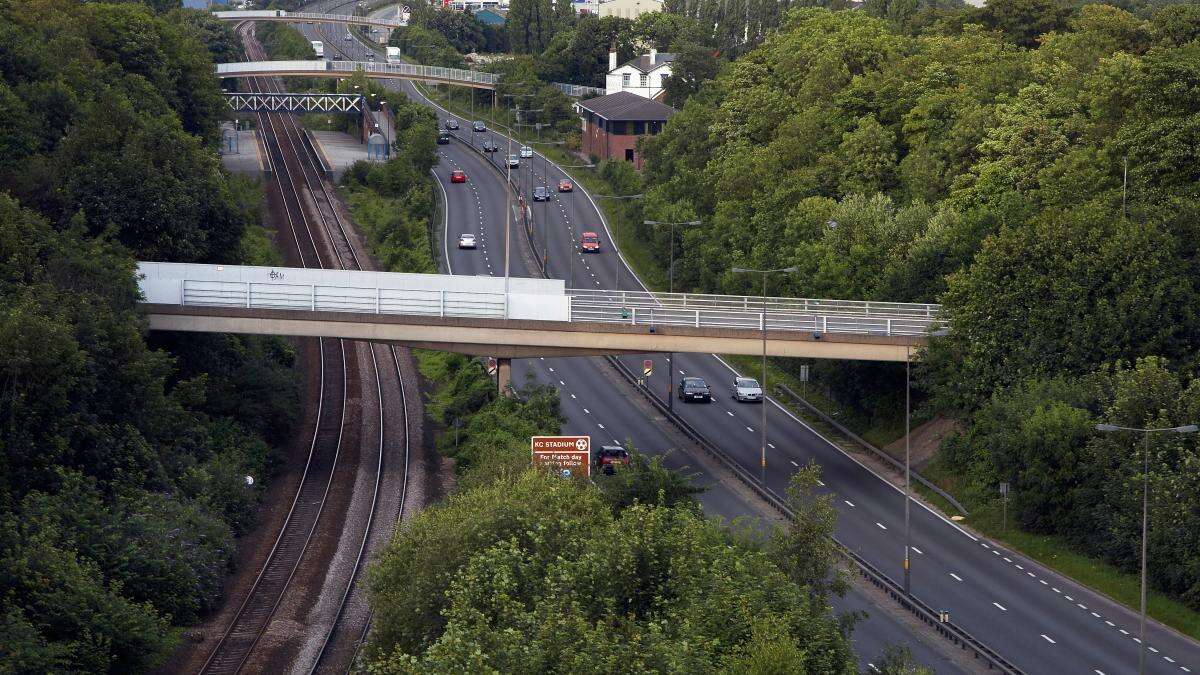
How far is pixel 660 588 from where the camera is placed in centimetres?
2939

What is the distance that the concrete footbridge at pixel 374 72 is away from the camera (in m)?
138

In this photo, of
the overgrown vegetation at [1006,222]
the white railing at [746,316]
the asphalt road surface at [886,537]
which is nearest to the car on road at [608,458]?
the asphalt road surface at [886,537]

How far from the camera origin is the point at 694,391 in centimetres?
6650

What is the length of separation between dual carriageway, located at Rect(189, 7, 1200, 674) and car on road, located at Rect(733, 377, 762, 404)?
535 mm

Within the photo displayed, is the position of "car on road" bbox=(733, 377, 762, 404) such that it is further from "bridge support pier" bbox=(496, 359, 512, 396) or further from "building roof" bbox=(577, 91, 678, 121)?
"building roof" bbox=(577, 91, 678, 121)

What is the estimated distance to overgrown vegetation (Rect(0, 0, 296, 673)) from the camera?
120 ft

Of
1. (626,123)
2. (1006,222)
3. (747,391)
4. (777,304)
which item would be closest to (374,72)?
(626,123)

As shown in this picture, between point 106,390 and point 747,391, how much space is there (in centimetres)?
2931

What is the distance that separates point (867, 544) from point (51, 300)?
27594 mm

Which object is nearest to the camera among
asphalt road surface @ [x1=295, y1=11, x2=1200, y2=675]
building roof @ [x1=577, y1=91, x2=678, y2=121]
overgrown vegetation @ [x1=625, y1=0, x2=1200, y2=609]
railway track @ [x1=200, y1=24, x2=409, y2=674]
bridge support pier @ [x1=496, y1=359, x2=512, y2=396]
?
asphalt road surface @ [x1=295, y1=11, x2=1200, y2=675]

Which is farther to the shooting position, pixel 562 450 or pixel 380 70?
pixel 380 70

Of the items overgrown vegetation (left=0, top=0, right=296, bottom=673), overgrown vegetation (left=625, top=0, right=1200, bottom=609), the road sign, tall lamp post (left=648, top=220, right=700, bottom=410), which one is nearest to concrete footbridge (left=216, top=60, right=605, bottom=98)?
overgrown vegetation (left=625, top=0, right=1200, bottom=609)

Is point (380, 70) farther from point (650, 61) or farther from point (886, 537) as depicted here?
point (886, 537)

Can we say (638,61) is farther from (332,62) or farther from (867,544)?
(867,544)
